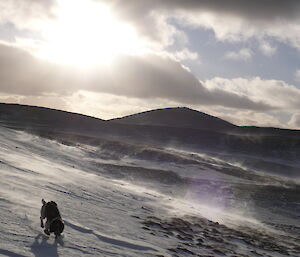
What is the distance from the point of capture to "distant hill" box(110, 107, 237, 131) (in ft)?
505

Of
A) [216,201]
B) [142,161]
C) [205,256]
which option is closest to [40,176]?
[205,256]

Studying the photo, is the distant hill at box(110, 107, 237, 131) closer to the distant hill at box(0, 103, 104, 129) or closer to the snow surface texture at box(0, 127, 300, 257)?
the distant hill at box(0, 103, 104, 129)

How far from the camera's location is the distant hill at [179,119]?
154m

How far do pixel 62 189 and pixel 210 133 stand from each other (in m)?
106

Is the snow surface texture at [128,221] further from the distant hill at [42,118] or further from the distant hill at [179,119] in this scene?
the distant hill at [179,119]

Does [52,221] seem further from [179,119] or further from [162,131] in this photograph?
[179,119]

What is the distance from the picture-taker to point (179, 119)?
162750 millimetres

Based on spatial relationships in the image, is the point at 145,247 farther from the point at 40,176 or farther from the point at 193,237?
the point at 40,176

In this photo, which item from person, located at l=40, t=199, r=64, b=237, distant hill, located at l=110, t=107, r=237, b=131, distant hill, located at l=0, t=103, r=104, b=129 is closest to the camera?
person, located at l=40, t=199, r=64, b=237

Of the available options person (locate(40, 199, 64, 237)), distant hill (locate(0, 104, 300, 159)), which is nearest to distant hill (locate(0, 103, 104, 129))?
distant hill (locate(0, 104, 300, 159))

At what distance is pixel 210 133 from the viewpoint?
123125mm

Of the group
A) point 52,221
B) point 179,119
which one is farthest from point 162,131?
point 52,221

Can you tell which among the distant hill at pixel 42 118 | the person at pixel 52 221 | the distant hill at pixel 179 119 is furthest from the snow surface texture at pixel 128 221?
the distant hill at pixel 179 119

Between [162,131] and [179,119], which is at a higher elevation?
[179,119]
